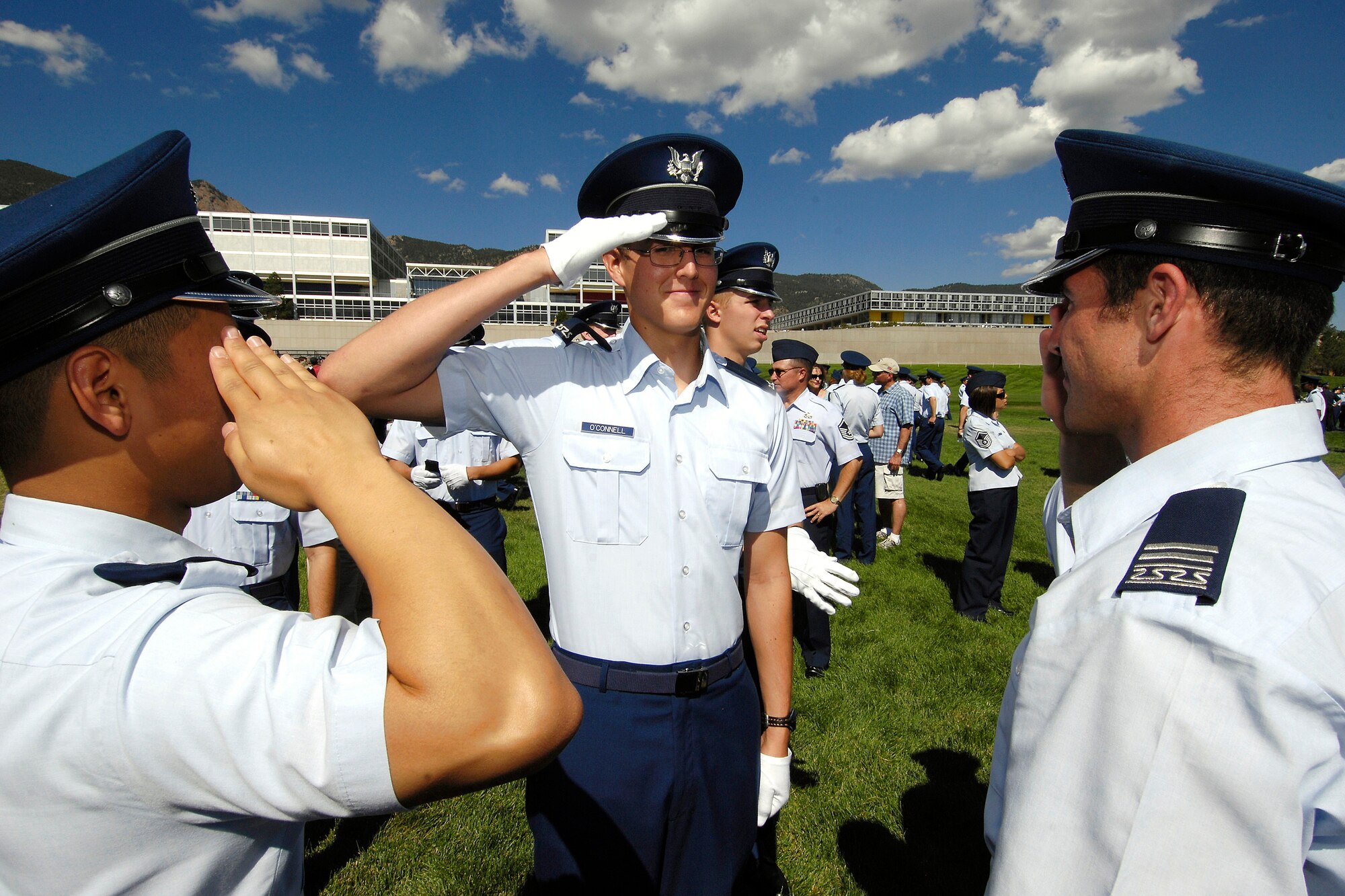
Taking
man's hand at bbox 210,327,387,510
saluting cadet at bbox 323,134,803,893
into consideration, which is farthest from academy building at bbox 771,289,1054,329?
man's hand at bbox 210,327,387,510

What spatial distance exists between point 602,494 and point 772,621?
2.75ft

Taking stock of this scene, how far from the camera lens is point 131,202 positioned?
3.64ft

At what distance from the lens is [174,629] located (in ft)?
2.90

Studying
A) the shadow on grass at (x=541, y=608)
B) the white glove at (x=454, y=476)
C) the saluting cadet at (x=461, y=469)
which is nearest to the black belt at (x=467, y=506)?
the saluting cadet at (x=461, y=469)

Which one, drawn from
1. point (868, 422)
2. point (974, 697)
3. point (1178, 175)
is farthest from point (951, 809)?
point (868, 422)

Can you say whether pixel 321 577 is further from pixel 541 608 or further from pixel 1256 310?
pixel 1256 310

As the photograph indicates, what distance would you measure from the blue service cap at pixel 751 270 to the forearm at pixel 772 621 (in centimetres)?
236

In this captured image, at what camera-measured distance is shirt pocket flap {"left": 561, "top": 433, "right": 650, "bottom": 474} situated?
6.88ft

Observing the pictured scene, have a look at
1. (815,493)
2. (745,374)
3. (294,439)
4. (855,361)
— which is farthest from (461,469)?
(855,361)

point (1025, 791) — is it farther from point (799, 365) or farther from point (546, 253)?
point (799, 365)

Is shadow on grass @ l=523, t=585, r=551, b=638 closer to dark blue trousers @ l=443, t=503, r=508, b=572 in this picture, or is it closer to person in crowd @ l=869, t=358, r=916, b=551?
dark blue trousers @ l=443, t=503, r=508, b=572

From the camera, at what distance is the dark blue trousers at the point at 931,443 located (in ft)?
50.2

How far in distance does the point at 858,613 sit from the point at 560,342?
18.1 feet

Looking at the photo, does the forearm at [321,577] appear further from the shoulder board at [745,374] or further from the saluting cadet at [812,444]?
the saluting cadet at [812,444]
